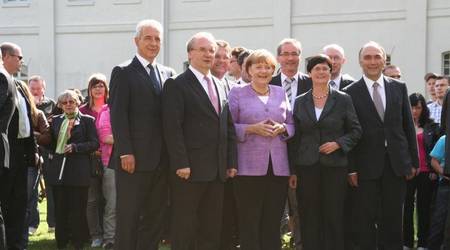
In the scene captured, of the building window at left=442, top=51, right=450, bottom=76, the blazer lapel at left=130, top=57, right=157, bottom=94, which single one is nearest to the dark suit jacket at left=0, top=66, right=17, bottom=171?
the blazer lapel at left=130, top=57, right=157, bottom=94

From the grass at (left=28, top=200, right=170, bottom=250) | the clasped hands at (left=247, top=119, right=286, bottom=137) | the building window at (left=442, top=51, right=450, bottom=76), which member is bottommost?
the grass at (left=28, top=200, right=170, bottom=250)

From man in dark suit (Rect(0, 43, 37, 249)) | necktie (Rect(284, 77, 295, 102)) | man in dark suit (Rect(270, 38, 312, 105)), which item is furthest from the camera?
necktie (Rect(284, 77, 295, 102))

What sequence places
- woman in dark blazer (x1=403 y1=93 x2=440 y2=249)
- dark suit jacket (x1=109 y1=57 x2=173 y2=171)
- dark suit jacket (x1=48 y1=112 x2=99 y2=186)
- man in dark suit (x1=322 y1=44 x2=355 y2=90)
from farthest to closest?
1. woman in dark blazer (x1=403 y1=93 x2=440 y2=249)
2. dark suit jacket (x1=48 y1=112 x2=99 y2=186)
3. man in dark suit (x1=322 y1=44 x2=355 y2=90)
4. dark suit jacket (x1=109 y1=57 x2=173 y2=171)

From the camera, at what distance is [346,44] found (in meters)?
20.0

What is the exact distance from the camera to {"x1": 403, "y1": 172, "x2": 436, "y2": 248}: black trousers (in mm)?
8195

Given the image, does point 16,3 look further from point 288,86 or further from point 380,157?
point 380,157

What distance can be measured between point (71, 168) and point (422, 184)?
4.36 metres

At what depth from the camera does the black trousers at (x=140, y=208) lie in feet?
19.6

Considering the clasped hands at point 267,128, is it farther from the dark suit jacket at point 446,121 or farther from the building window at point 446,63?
Answer: the building window at point 446,63

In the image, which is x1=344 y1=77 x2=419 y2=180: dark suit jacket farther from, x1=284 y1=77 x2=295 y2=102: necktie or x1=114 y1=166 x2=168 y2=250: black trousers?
x1=114 y1=166 x2=168 y2=250: black trousers

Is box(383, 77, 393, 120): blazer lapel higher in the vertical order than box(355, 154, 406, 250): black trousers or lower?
higher

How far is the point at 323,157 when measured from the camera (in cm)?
634

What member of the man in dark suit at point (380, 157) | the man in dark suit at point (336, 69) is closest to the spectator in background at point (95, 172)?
the man in dark suit at point (336, 69)

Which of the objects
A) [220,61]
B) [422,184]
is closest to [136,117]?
[220,61]
